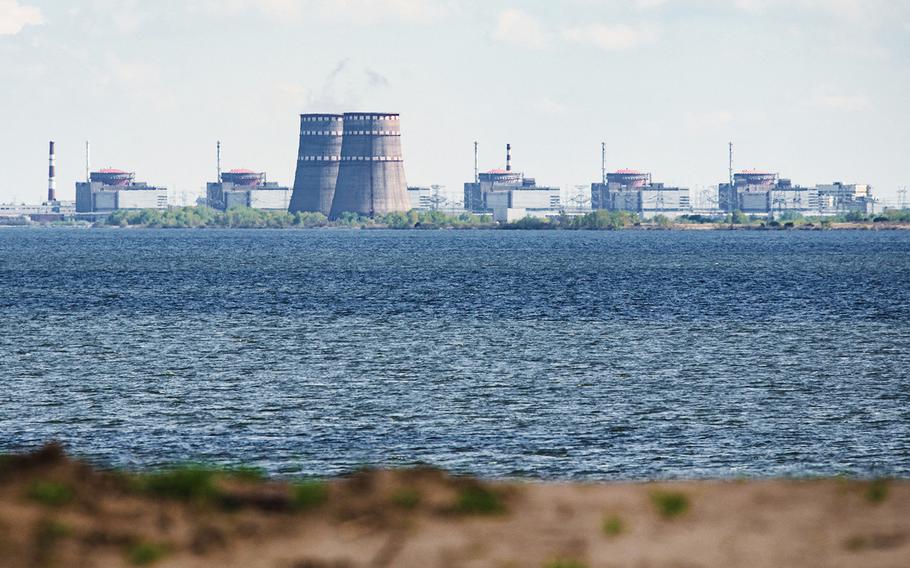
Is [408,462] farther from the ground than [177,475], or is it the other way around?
[177,475]

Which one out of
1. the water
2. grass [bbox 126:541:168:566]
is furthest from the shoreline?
the water

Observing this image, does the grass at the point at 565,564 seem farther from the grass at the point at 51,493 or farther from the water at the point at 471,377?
the water at the point at 471,377

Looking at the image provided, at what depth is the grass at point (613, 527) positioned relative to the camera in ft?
35.9

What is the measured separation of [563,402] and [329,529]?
2417 centimetres

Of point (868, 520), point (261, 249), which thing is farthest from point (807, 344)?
point (261, 249)

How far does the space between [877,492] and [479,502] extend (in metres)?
3.31

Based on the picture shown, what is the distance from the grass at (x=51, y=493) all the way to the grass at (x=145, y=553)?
1079mm

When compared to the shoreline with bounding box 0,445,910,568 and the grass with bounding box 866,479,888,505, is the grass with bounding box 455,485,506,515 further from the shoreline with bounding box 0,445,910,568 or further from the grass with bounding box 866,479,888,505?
the grass with bounding box 866,479,888,505

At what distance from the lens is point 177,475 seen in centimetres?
1198

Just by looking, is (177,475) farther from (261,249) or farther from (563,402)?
(261,249)

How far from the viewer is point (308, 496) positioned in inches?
458

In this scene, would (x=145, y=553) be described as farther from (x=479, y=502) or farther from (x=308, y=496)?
(x=479, y=502)

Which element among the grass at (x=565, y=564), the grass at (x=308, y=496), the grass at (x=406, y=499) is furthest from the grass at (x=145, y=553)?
the grass at (x=565, y=564)

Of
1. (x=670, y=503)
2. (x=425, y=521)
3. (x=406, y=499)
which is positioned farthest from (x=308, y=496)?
(x=670, y=503)
